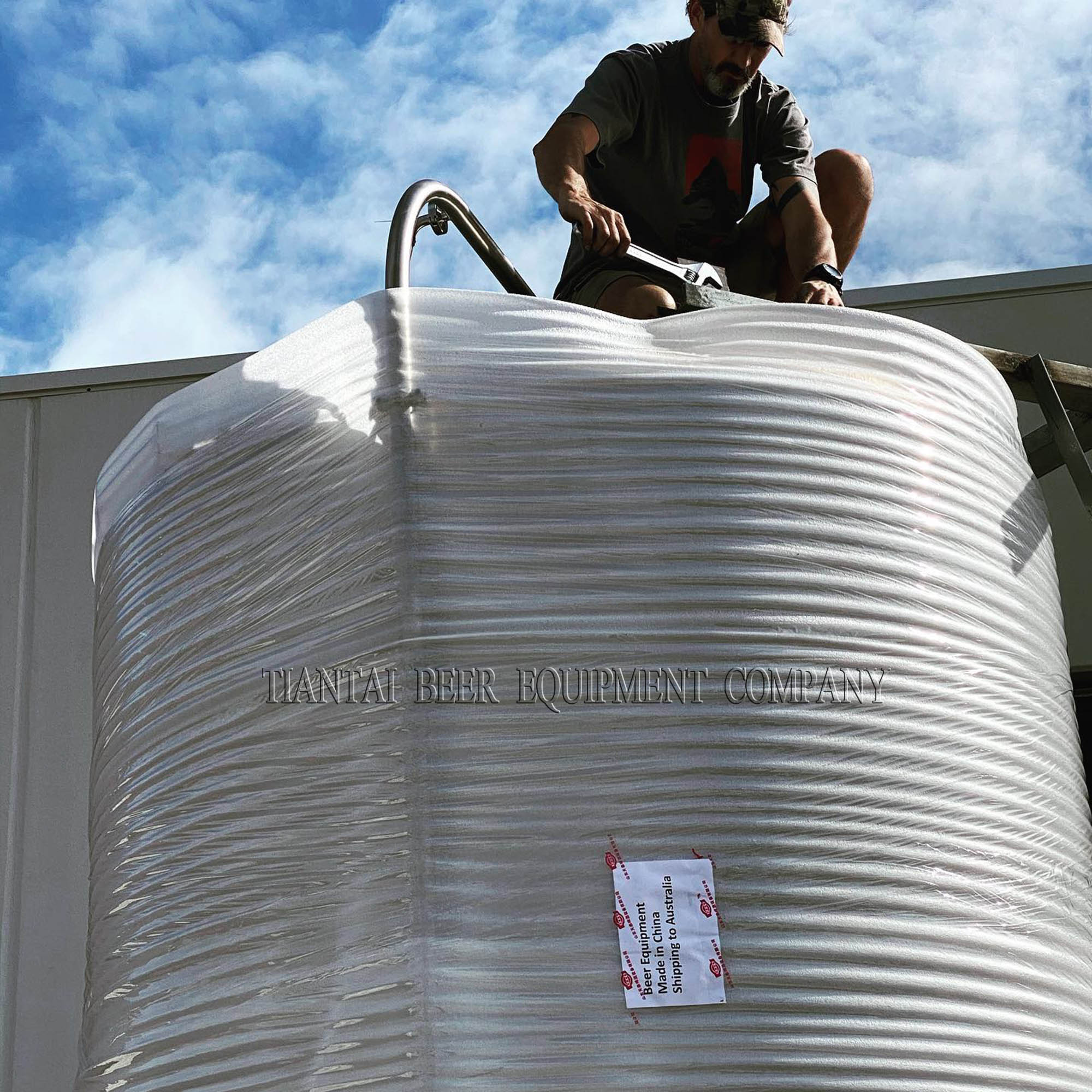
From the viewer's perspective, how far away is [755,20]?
227 centimetres

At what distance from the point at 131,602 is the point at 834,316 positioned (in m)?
0.98

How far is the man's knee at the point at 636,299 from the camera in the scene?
6.85 feet

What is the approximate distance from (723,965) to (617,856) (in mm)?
152

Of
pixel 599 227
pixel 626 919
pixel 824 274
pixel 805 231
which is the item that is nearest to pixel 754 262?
pixel 805 231

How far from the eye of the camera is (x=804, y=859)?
1.34m

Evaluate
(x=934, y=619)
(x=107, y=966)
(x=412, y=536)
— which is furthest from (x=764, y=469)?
(x=107, y=966)

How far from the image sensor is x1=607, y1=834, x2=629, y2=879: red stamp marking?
4.28 feet

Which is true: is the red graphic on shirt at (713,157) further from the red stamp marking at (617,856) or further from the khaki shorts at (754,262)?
the red stamp marking at (617,856)

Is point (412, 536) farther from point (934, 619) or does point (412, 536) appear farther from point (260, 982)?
point (934, 619)

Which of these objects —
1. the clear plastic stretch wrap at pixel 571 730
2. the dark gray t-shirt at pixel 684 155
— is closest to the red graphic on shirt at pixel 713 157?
the dark gray t-shirt at pixel 684 155

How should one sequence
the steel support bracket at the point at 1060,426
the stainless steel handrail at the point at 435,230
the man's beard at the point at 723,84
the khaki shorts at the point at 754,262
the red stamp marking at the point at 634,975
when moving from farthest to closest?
the khaki shorts at the point at 754,262, the man's beard at the point at 723,84, the steel support bracket at the point at 1060,426, the stainless steel handrail at the point at 435,230, the red stamp marking at the point at 634,975

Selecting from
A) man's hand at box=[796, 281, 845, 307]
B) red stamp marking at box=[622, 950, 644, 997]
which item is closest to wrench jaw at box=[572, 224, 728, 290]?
man's hand at box=[796, 281, 845, 307]

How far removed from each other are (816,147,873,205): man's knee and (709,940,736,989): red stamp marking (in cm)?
172

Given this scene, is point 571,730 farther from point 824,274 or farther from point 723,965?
point 824,274
